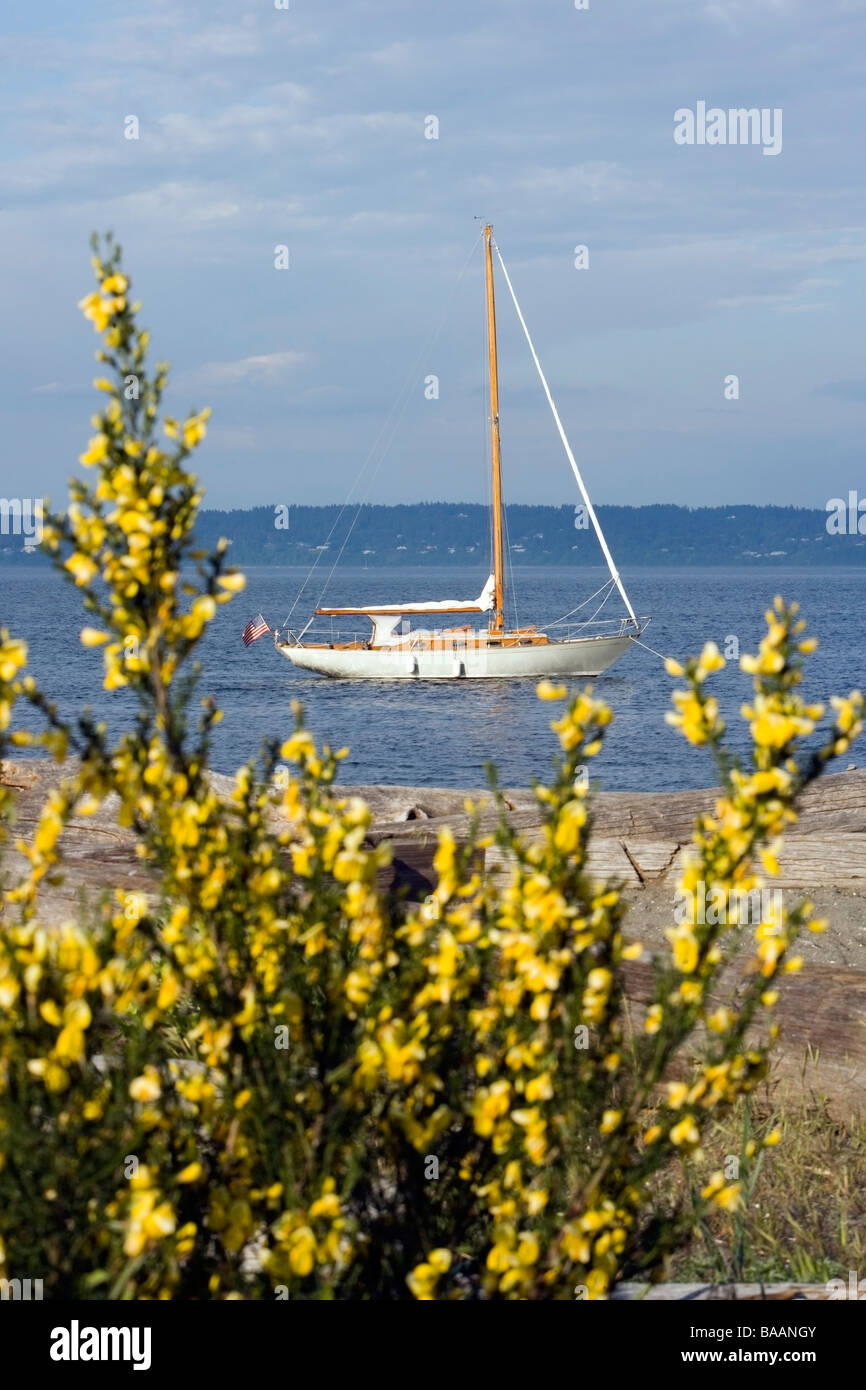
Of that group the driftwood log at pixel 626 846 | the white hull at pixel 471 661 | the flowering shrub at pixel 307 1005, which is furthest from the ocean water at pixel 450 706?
the flowering shrub at pixel 307 1005

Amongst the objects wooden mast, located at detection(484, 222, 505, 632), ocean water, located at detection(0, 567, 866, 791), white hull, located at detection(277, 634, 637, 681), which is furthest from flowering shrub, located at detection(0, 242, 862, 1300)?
white hull, located at detection(277, 634, 637, 681)

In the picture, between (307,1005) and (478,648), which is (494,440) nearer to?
(478,648)

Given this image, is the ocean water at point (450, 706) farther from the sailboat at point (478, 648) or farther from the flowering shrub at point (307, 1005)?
the flowering shrub at point (307, 1005)

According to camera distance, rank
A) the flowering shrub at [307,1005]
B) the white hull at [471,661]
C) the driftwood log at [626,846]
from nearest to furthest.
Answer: the flowering shrub at [307,1005]
the driftwood log at [626,846]
the white hull at [471,661]

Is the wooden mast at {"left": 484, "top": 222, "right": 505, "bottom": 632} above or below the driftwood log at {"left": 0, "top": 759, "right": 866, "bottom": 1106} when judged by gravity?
above

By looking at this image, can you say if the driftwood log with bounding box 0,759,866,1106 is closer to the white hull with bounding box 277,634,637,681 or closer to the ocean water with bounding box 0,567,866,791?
the ocean water with bounding box 0,567,866,791

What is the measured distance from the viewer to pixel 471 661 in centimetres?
5762

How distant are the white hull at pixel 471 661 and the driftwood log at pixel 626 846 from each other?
45.3m

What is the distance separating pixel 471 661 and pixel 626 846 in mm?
48019

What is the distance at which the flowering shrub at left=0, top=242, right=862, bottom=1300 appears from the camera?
8.52 feet

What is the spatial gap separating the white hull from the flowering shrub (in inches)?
2105

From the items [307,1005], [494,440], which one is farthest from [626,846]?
[494,440]

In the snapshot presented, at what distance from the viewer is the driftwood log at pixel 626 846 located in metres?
8.15
